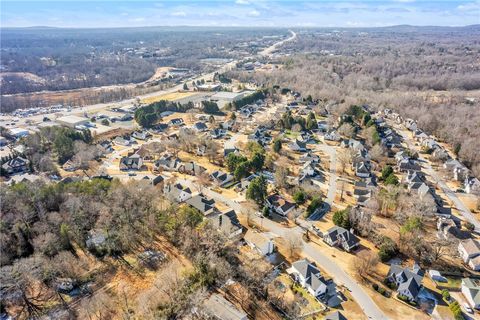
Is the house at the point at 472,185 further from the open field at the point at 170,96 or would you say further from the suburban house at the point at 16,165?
the open field at the point at 170,96

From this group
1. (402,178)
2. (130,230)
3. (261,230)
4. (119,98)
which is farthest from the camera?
(119,98)

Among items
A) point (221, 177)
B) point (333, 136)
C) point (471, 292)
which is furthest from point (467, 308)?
point (333, 136)

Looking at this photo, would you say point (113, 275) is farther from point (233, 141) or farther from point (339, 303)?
point (233, 141)

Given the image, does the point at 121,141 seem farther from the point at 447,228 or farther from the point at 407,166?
the point at 447,228

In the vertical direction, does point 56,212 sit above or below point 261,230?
above

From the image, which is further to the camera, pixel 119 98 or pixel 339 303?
pixel 119 98

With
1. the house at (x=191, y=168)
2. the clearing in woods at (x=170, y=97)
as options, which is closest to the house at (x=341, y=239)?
the house at (x=191, y=168)

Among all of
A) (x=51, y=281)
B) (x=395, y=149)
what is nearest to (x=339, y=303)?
(x=51, y=281)
